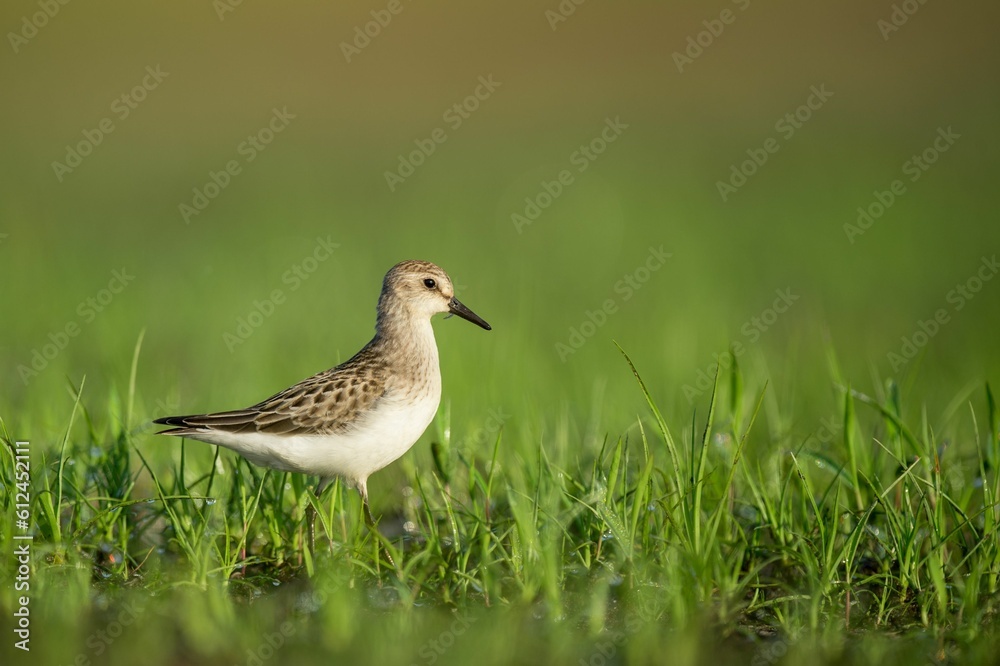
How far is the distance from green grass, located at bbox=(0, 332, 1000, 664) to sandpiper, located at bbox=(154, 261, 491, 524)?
0.31 m

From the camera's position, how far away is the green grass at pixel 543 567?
5023mm

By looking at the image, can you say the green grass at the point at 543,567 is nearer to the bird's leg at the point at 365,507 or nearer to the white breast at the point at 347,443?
the bird's leg at the point at 365,507

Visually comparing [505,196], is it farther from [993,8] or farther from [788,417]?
[993,8]

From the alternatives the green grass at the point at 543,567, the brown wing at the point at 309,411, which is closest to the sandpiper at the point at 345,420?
the brown wing at the point at 309,411

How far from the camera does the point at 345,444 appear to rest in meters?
5.95

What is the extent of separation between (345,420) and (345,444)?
151 mm

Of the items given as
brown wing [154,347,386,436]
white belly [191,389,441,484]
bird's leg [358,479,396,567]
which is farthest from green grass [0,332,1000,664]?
brown wing [154,347,386,436]

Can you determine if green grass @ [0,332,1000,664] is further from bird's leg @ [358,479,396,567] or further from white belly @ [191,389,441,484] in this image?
white belly @ [191,389,441,484]

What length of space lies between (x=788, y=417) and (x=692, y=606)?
9.70 feet

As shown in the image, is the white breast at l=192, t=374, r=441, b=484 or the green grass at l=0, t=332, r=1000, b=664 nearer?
the green grass at l=0, t=332, r=1000, b=664

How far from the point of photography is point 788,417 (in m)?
7.79

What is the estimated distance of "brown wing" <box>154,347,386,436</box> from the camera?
5.93 meters

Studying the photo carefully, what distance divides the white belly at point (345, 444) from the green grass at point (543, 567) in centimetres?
28

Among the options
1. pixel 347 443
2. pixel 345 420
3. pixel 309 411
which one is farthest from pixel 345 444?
pixel 309 411
